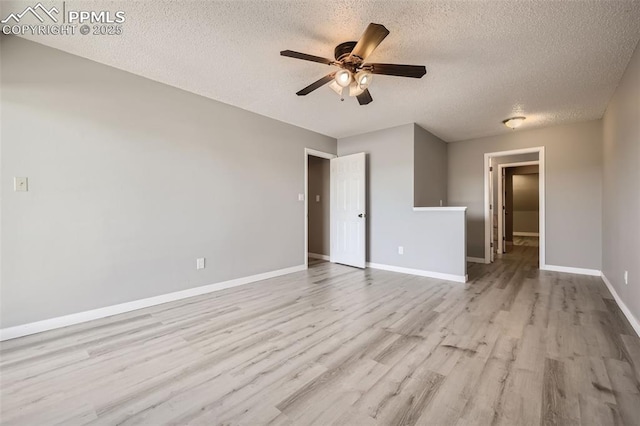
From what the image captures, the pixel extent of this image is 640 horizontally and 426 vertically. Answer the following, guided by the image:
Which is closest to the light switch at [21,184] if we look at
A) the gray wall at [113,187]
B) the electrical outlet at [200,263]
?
the gray wall at [113,187]

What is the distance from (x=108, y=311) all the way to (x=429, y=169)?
5067 millimetres

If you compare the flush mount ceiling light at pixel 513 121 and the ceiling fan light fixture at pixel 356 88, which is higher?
the flush mount ceiling light at pixel 513 121

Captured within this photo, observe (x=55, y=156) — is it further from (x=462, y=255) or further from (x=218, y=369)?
(x=462, y=255)

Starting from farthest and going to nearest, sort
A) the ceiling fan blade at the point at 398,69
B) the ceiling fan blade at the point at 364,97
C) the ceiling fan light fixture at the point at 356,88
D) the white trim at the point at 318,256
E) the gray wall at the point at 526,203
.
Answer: the gray wall at the point at 526,203
the white trim at the point at 318,256
the ceiling fan blade at the point at 364,97
the ceiling fan light fixture at the point at 356,88
the ceiling fan blade at the point at 398,69

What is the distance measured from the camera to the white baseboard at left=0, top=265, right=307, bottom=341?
2247 millimetres

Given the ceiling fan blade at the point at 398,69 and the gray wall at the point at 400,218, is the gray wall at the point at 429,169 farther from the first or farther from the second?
the ceiling fan blade at the point at 398,69

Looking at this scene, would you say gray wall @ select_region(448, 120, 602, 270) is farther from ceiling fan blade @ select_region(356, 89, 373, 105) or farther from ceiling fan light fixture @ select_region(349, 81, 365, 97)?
ceiling fan light fixture @ select_region(349, 81, 365, 97)

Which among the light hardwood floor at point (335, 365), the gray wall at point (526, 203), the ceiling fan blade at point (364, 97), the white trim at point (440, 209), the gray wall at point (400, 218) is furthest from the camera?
the gray wall at point (526, 203)

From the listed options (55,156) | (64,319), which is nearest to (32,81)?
(55,156)

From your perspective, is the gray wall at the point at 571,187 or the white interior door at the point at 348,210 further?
the white interior door at the point at 348,210

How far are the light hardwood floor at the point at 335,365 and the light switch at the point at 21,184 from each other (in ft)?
4.09

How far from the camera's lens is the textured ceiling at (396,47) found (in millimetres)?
1918

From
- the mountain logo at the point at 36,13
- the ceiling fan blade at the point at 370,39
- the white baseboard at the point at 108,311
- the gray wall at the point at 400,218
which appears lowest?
the white baseboard at the point at 108,311

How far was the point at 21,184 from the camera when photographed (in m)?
2.26
